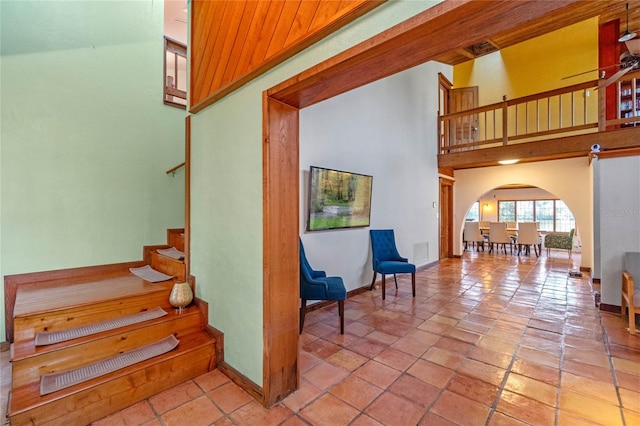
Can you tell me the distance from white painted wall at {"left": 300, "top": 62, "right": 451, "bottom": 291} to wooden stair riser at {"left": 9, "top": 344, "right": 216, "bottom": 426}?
1714 mm

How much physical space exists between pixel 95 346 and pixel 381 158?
13.9 feet

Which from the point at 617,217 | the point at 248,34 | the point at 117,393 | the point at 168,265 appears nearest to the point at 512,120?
the point at 617,217

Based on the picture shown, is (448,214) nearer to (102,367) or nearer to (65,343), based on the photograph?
(102,367)

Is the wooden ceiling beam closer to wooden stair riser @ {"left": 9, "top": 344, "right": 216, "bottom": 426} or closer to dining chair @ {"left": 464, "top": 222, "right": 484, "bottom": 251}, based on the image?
wooden stair riser @ {"left": 9, "top": 344, "right": 216, "bottom": 426}

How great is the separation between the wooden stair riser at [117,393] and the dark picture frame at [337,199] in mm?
1848

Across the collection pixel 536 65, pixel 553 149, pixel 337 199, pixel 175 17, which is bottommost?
pixel 337 199

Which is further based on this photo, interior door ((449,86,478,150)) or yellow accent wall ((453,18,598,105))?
interior door ((449,86,478,150))

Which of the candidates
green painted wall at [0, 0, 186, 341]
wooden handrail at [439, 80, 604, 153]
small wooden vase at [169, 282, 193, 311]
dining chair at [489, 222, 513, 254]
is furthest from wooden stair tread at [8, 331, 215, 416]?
dining chair at [489, 222, 513, 254]

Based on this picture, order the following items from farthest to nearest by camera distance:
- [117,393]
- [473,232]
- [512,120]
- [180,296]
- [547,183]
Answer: [473,232], [512,120], [547,183], [180,296], [117,393]

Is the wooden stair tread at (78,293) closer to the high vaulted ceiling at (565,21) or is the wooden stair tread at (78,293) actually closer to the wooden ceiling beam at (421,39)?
the wooden ceiling beam at (421,39)

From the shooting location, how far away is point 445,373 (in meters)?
2.15

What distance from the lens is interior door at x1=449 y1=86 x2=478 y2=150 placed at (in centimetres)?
693

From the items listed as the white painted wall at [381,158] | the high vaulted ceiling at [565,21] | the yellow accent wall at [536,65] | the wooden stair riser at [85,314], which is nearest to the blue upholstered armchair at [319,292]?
the white painted wall at [381,158]

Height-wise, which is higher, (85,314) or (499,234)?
(499,234)
